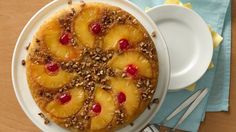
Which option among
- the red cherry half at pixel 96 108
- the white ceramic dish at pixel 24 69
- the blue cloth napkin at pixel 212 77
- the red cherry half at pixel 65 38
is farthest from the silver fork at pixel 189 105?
the red cherry half at pixel 65 38

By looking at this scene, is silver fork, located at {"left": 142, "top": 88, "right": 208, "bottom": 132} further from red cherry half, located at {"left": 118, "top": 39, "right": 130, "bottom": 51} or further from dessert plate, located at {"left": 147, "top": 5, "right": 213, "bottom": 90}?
red cherry half, located at {"left": 118, "top": 39, "right": 130, "bottom": 51}

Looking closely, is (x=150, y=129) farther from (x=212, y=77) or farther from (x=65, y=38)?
(x=65, y=38)

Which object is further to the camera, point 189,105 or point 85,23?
point 189,105

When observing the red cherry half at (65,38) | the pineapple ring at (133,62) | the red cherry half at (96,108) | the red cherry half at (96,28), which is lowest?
the red cherry half at (96,108)

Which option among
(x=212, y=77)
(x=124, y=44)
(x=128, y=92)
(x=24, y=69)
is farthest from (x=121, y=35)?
(x=212, y=77)

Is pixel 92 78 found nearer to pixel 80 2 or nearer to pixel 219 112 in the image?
pixel 80 2

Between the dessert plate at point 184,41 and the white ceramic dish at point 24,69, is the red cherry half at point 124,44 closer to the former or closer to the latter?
the white ceramic dish at point 24,69
